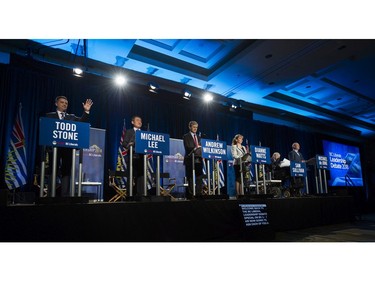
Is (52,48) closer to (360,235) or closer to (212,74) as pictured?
(212,74)

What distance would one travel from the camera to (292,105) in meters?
9.45

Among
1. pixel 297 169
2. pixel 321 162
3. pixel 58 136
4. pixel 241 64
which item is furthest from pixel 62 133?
pixel 241 64

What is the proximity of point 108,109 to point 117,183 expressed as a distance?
182cm

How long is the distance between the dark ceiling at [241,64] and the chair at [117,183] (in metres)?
2.71

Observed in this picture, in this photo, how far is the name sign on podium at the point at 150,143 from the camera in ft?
10.8

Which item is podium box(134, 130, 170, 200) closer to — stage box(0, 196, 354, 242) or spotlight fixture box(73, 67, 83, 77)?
stage box(0, 196, 354, 242)

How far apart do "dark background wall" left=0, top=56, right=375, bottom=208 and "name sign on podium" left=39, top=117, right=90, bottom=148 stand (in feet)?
9.76

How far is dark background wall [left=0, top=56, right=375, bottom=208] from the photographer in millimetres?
5199

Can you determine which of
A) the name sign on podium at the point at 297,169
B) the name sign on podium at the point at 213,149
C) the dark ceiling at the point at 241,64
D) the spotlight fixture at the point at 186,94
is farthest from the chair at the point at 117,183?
the name sign on podium at the point at 297,169

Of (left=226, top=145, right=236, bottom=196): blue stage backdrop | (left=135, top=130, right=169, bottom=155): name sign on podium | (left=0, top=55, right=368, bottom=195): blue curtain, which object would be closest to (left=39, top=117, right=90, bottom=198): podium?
(left=135, top=130, right=169, bottom=155): name sign on podium

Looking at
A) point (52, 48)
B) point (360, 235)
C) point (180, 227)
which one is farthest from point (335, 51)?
point (52, 48)

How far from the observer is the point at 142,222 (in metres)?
2.72

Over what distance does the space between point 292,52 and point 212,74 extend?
2.10 meters

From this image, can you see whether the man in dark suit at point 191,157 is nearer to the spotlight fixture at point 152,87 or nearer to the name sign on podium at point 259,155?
the name sign on podium at point 259,155
